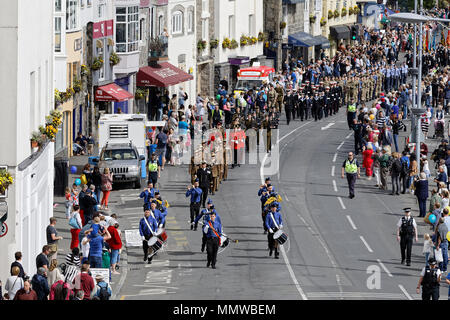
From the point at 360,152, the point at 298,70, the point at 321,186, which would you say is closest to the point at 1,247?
the point at 321,186

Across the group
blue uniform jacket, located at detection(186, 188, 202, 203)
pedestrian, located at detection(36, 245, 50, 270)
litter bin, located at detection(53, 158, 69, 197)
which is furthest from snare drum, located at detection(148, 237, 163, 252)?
litter bin, located at detection(53, 158, 69, 197)

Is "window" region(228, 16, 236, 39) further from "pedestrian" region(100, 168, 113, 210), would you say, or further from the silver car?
"pedestrian" region(100, 168, 113, 210)

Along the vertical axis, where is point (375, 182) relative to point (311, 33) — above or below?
below

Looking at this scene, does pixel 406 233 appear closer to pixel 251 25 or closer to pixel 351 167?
pixel 351 167

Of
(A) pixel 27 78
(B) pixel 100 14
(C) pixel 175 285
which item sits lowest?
(C) pixel 175 285

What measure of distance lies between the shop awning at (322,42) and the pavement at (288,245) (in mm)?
43174

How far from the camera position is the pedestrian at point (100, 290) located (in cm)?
2680

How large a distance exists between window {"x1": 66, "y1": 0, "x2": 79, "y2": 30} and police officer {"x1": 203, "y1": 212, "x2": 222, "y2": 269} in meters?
21.0

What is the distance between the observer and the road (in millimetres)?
31203

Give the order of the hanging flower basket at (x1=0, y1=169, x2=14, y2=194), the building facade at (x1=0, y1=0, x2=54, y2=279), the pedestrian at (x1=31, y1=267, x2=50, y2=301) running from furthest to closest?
the building facade at (x1=0, y1=0, x2=54, y2=279) < the hanging flower basket at (x1=0, y1=169, x2=14, y2=194) < the pedestrian at (x1=31, y1=267, x2=50, y2=301)

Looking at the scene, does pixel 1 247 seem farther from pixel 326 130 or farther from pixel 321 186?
pixel 326 130
